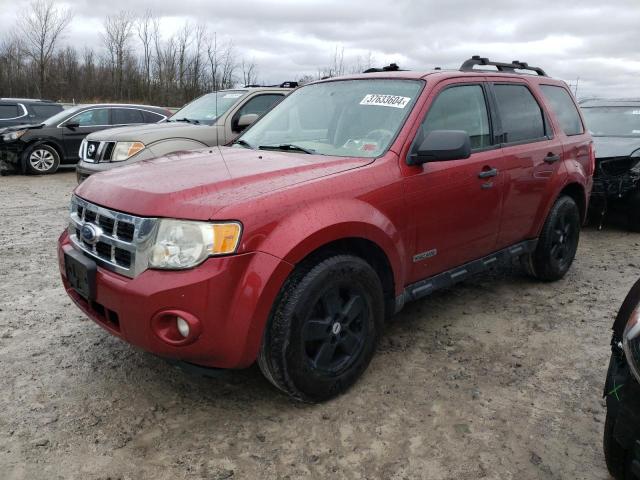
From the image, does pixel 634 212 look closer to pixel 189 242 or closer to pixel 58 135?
pixel 189 242

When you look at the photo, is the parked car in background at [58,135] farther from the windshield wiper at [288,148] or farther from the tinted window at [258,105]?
the windshield wiper at [288,148]

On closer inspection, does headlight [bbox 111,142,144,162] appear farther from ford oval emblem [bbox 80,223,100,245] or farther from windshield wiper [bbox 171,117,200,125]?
ford oval emblem [bbox 80,223,100,245]

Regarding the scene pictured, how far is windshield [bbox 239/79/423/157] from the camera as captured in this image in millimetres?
3256

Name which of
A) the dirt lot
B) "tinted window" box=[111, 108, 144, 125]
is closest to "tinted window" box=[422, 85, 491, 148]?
the dirt lot

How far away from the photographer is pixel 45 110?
1411 cm

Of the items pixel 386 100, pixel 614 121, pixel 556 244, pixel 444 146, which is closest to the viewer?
pixel 444 146

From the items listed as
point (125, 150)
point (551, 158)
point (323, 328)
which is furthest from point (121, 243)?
point (125, 150)

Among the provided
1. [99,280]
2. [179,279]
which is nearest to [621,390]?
[179,279]

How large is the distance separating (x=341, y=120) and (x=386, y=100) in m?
0.32

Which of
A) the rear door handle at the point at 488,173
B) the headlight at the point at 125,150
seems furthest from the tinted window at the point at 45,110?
the rear door handle at the point at 488,173

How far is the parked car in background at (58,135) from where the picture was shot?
11453 mm

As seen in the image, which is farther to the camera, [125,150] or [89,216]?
[125,150]

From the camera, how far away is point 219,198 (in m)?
2.45

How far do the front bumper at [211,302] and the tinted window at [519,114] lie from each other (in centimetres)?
240
